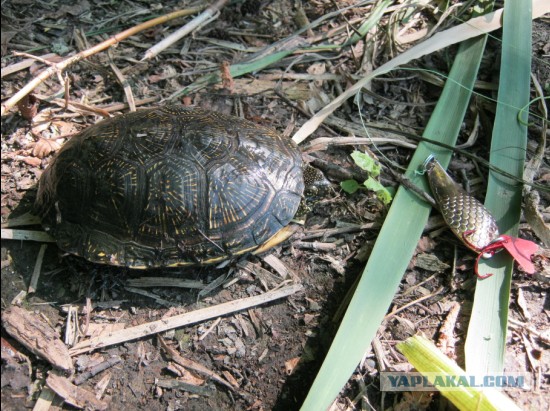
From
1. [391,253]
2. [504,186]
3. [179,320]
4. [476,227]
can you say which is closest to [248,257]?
[179,320]

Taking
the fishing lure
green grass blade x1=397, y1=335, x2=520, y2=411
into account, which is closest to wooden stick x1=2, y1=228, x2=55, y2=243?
green grass blade x1=397, y1=335, x2=520, y2=411

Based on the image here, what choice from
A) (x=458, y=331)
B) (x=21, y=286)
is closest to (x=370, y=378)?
(x=458, y=331)

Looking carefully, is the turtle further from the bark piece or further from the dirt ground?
the bark piece

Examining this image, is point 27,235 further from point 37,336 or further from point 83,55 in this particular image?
point 83,55

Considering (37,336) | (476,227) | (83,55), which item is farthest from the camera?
(83,55)

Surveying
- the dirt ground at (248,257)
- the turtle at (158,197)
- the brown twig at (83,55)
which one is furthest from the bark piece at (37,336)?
the brown twig at (83,55)

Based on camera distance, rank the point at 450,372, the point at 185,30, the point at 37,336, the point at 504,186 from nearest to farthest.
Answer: the point at 450,372, the point at 37,336, the point at 504,186, the point at 185,30

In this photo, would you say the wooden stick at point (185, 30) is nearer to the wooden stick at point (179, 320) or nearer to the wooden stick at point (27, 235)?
the wooden stick at point (27, 235)
